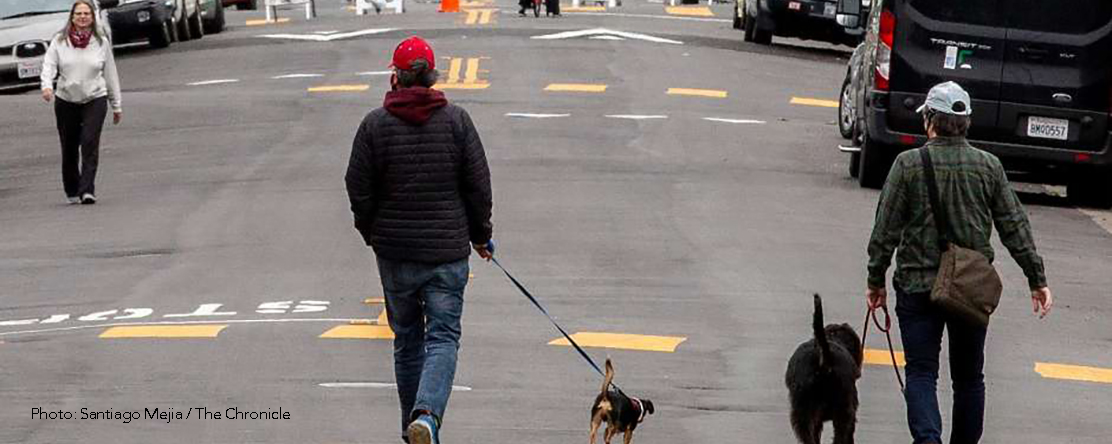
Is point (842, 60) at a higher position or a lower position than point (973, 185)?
lower

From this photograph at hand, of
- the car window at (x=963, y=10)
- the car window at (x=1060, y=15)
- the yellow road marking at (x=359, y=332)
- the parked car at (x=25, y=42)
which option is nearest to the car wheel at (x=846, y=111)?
the car window at (x=963, y=10)

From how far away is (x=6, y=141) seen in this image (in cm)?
2356

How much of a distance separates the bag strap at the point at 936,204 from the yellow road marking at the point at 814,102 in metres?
18.3

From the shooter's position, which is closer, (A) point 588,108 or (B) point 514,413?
(B) point 514,413

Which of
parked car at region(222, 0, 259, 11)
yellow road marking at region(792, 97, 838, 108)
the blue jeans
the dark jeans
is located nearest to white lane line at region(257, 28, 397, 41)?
yellow road marking at region(792, 97, 838, 108)

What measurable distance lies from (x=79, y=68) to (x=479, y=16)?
24.3m

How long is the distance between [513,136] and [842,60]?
Answer: 44.4 feet

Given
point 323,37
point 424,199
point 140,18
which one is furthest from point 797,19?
point 424,199

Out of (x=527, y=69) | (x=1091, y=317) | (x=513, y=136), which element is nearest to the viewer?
(x=1091, y=317)

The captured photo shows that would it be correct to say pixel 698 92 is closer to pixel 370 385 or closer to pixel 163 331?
pixel 163 331

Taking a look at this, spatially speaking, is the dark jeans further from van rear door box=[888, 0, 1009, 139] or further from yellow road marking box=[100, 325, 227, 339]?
van rear door box=[888, 0, 1009, 139]

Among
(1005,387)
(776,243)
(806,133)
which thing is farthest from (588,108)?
(1005,387)

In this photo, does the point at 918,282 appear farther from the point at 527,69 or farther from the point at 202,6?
the point at 202,6

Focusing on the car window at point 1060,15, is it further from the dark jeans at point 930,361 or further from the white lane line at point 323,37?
the white lane line at point 323,37
